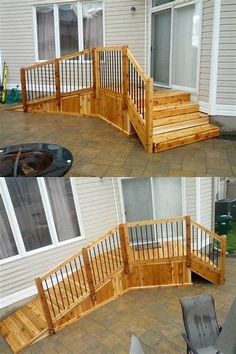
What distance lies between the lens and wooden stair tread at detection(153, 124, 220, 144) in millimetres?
4068

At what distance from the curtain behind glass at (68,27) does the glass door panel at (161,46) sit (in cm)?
181

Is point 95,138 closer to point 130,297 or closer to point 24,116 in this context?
point 24,116

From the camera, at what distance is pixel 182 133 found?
14.2 ft

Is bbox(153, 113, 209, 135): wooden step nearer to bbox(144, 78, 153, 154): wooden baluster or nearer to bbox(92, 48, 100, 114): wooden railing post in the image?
bbox(144, 78, 153, 154): wooden baluster

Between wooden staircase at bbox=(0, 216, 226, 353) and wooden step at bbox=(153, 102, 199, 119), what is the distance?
1.57 m

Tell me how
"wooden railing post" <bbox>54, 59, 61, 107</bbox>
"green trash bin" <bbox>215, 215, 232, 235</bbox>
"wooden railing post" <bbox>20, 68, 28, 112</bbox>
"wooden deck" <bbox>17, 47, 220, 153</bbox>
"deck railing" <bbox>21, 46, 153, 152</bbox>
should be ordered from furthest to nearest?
"wooden railing post" <bbox>20, 68, 28, 112</bbox>
"wooden railing post" <bbox>54, 59, 61, 107</bbox>
"green trash bin" <bbox>215, 215, 232, 235</bbox>
"wooden deck" <bbox>17, 47, 220, 153</bbox>
"deck railing" <bbox>21, 46, 153, 152</bbox>

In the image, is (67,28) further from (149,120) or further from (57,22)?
(149,120)

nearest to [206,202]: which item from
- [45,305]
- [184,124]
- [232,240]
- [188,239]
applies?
[188,239]

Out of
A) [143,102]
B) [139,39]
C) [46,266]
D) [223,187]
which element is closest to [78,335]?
→ [46,266]

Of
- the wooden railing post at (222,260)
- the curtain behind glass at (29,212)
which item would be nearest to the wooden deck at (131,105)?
the curtain behind glass at (29,212)

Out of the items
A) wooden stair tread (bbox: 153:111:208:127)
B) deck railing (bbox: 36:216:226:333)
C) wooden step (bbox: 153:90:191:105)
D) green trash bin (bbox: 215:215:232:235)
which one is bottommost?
Result: deck railing (bbox: 36:216:226:333)

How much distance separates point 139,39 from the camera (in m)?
6.73

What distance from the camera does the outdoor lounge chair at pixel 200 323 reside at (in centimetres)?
346

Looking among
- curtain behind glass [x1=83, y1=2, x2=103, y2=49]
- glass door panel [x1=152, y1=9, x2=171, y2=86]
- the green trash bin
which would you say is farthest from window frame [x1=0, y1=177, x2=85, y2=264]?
curtain behind glass [x1=83, y1=2, x2=103, y2=49]
